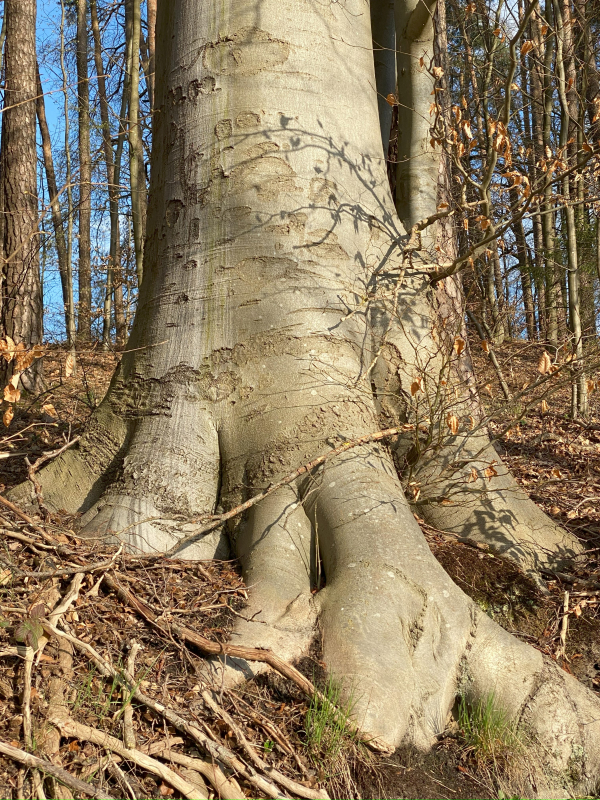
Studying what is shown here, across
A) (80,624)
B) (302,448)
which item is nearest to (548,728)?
(302,448)

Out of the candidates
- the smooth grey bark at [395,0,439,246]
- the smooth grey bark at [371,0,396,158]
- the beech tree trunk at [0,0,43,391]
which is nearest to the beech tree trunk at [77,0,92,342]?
the beech tree trunk at [0,0,43,391]

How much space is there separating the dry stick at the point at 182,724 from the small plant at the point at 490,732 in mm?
771

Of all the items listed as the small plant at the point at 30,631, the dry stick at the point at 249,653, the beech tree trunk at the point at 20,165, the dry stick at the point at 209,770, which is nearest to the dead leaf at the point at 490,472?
the dry stick at the point at 249,653

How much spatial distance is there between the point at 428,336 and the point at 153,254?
5.08ft

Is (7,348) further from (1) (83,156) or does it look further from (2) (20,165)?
(1) (83,156)

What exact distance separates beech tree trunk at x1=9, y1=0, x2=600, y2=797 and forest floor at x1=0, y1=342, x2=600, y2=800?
0.24m

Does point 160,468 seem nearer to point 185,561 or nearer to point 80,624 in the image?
point 185,561

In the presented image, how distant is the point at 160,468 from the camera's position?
123 inches

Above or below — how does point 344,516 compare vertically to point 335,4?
below

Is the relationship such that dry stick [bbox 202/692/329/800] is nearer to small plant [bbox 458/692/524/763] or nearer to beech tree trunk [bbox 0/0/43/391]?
small plant [bbox 458/692/524/763]

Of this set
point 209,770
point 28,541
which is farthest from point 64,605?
point 209,770

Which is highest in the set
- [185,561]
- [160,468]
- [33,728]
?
[160,468]

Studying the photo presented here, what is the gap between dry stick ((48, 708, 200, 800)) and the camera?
1866 millimetres

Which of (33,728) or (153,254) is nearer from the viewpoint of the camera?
(33,728)
